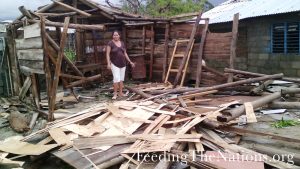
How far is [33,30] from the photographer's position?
21.9 ft

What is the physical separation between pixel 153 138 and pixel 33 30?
12.3 feet

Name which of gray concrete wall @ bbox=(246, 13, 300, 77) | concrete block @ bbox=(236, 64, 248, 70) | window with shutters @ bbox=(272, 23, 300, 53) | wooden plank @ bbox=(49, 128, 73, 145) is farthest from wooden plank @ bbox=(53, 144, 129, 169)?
concrete block @ bbox=(236, 64, 248, 70)

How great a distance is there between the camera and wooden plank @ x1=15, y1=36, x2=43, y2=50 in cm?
648

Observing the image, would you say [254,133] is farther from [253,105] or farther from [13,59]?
[13,59]

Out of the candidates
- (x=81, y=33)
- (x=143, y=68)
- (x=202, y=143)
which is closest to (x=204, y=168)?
(x=202, y=143)

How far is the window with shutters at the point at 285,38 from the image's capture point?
12109mm

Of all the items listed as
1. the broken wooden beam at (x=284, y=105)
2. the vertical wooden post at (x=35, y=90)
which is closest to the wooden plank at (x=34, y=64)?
the vertical wooden post at (x=35, y=90)

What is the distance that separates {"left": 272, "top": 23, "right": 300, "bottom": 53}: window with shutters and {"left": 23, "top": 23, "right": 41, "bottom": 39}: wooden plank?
985cm

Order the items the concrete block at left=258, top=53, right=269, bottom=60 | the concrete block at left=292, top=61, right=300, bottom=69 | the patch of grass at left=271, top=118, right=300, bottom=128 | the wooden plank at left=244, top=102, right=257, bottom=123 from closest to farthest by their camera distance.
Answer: the wooden plank at left=244, top=102, right=257, bottom=123
the patch of grass at left=271, top=118, right=300, bottom=128
the concrete block at left=292, top=61, right=300, bottom=69
the concrete block at left=258, top=53, right=269, bottom=60

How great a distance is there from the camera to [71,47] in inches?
679

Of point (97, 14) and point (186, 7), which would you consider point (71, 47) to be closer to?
point (97, 14)

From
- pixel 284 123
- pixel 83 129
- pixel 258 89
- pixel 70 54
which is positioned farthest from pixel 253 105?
pixel 70 54

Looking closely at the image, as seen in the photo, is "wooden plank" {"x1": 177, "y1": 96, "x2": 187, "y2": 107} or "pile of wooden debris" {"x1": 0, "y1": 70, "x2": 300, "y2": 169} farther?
"wooden plank" {"x1": 177, "y1": 96, "x2": 187, "y2": 107}

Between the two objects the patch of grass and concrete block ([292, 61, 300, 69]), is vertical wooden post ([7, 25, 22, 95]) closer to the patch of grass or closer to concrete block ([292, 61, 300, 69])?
the patch of grass
